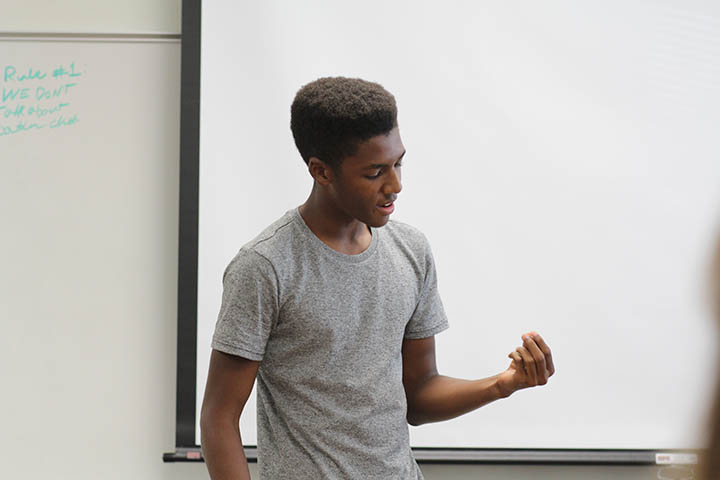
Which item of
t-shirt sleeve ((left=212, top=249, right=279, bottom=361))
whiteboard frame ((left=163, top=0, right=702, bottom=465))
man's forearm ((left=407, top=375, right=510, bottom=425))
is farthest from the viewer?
whiteboard frame ((left=163, top=0, right=702, bottom=465))

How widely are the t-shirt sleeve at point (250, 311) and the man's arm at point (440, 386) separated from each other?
0.28 meters

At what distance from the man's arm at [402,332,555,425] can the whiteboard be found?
672mm

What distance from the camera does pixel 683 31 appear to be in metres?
1.96

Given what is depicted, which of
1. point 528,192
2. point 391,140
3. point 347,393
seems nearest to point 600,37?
point 528,192

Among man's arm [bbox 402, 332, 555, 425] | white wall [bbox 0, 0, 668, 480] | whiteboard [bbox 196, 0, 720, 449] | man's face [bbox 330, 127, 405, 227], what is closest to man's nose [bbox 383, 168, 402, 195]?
man's face [bbox 330, 127, 405, 227]

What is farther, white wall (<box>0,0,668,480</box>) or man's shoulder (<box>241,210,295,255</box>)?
white wall (<box>0,0,668,480</box>)

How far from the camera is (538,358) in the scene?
3.68ft

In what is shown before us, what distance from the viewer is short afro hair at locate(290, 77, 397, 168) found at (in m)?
1.10

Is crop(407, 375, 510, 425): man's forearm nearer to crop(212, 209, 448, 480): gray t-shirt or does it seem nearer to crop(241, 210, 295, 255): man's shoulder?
crop(212, 209, 448, 480): gray t-shirt

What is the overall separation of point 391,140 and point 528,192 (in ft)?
3.07

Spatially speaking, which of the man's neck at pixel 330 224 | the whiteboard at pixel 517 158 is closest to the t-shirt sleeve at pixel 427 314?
the man's neck at pixel 330 224

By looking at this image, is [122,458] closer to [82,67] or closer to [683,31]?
[82,67]

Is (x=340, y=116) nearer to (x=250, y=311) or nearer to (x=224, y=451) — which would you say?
(x=250, y=311)

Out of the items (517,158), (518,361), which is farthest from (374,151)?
(517,158)
